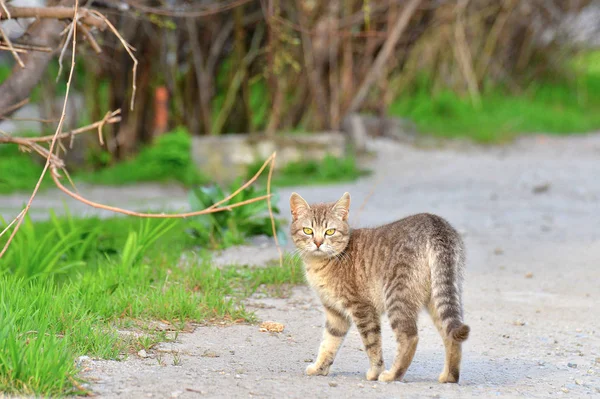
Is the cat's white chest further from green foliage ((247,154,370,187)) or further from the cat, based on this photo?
green foliage ((247,154,370,187))

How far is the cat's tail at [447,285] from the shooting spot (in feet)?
12.5

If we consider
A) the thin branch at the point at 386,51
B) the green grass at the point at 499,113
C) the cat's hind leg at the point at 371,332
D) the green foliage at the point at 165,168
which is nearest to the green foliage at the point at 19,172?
the green foliage at the point at 165,168

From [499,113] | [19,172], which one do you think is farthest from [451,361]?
[499,113]

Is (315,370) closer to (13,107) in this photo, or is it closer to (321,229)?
(321,229)

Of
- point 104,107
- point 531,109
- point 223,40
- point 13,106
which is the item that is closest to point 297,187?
point 223,40

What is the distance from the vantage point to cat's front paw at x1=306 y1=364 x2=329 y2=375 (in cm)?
409

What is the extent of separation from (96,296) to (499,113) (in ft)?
37.9

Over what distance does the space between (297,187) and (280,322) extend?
16.0ft

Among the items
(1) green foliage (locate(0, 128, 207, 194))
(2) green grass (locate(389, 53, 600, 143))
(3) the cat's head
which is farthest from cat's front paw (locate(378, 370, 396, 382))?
(2) green grass (locate(389, 53, 600, 143))

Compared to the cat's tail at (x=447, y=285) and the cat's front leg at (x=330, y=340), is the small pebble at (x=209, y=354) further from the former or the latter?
the cat's tail at (x=447, y=285)

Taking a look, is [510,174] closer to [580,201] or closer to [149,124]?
[580,201]

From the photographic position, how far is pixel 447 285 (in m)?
3.92

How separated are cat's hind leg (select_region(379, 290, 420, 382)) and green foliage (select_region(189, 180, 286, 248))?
2597mm

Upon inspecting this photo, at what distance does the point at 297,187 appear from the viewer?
32.2ft
